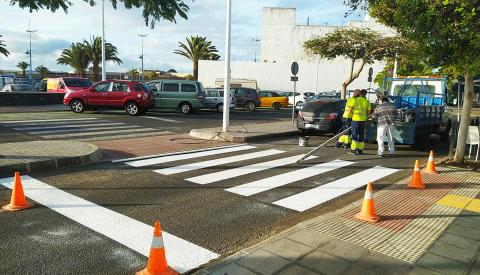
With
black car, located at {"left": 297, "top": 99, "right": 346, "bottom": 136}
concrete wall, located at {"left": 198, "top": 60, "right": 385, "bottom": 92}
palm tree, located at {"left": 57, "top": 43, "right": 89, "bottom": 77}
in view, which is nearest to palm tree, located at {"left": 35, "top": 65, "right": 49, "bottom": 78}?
palm tree, located at {"left": 57, "top": 43, "right": 89, "bottom": 77}

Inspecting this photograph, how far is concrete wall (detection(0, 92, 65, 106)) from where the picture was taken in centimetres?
A: 2345

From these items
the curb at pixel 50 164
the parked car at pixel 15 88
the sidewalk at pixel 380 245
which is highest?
the parked car at pixel 15 88

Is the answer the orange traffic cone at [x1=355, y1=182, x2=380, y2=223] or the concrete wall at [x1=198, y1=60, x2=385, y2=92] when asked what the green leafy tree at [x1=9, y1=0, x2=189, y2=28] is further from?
the concrete wall at [x1=198, y1=60, x2=385, y2=92]

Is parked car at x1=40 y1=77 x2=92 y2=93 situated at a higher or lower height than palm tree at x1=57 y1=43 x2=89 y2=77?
lower

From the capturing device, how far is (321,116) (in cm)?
1420

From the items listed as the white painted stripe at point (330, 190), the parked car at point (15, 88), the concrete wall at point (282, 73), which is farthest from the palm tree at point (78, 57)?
the white painted stripe at point (330, 190)

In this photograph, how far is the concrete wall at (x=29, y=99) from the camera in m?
23.5

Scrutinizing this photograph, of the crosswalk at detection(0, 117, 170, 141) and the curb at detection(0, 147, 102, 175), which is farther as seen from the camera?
Result: the crosswalk at detection(0, 117, 170, 141)

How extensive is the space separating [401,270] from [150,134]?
1100 centimetres

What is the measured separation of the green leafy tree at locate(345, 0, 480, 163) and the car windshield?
69.3 ft

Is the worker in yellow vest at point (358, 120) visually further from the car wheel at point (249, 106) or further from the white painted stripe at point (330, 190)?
the car wheel at point (249, 106)

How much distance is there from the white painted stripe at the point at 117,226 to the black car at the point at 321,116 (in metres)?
9.57

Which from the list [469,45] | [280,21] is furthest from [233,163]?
[280,21]

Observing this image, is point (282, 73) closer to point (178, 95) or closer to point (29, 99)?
point (178, 95)
